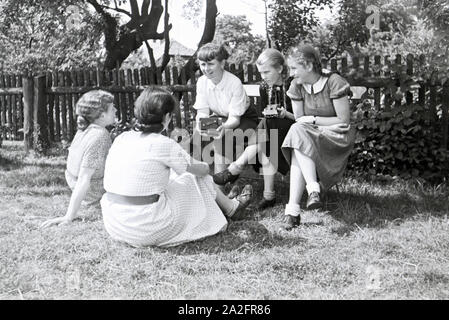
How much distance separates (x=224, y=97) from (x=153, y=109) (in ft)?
4.51

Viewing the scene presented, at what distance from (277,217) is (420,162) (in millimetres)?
2138

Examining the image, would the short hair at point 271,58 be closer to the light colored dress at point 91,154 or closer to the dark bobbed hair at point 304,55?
the dark bobbed hair at point 304,55

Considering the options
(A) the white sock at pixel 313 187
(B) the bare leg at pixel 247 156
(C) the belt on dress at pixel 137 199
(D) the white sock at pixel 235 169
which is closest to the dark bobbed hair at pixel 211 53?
(B) the bare leg at pixel 247 156

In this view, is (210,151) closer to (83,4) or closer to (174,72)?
(174,72)

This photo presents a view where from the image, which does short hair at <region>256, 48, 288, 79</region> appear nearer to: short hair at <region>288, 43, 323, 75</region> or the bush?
short hair at <region>288, 43, 323, 75</region>

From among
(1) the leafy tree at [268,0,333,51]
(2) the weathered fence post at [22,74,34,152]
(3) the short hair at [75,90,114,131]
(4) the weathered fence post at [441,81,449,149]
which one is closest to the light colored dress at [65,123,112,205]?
(3) the short hair at [75,90,114,131]

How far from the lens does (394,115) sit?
5.61 meters

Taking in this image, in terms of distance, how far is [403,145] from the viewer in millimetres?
5469

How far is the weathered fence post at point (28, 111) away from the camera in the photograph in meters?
8.29

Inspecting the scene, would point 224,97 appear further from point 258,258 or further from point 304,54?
point 258,258

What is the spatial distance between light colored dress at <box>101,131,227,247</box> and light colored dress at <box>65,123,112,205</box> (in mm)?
655

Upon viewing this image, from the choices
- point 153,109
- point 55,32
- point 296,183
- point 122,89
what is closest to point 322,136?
point 296,183

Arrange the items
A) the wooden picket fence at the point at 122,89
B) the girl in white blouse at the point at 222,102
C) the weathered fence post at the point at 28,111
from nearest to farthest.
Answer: the girl in white blouse at the point at 222,102 < the wooden picket fence at the point at 122,89 < the weathered fence post at the point at 28,111

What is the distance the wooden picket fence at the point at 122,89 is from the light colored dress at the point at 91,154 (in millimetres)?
3017
